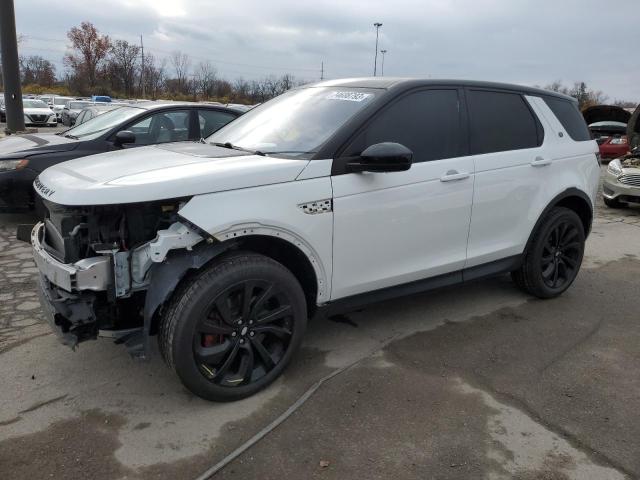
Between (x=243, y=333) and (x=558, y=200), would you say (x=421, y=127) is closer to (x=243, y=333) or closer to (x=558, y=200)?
(x=558, y=200)

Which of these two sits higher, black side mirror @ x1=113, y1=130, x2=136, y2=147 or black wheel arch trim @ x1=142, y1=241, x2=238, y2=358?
black side mirror @ x1=113, y1=130, x2=136, y2=147

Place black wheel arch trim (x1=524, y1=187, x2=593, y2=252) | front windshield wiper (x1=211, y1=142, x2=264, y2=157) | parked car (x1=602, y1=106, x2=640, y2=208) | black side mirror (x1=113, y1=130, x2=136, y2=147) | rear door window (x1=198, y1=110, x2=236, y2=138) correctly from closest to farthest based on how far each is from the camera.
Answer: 1. front windshield wiper (x1=211, y1=142, x2=264, y2=157)
2. black wheel arch trim (x1=524, y1=187, x2=593, y2=252)
3. black side mirror (x1=113, y1=130, x2=136, y2=147)
4. rear door window (x1=198, y1=110, x2=236, y2=138)
5. parked car (x1=602, y1=106, x2=640, y2=208)

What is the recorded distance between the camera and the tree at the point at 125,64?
61.3m

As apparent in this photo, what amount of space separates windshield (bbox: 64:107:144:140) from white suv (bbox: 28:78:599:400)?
10.4 ft

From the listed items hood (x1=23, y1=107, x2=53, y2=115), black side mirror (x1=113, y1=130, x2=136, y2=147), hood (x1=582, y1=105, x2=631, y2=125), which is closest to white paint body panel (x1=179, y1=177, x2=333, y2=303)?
black side mirror (x1=113, y1=130, x2=136, y2=147)

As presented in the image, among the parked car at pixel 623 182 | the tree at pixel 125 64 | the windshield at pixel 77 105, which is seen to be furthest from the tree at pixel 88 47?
the parked car at pixel 623 182

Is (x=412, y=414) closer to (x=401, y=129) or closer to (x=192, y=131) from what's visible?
(x=401, y=129)

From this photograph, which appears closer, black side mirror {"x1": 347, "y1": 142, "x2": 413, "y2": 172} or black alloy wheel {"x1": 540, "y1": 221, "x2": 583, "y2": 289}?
black side mirror {"x1": 347, "y1": 142, "x2": 413, "y2": 172}

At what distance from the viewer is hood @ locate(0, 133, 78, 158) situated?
6337 millimetres

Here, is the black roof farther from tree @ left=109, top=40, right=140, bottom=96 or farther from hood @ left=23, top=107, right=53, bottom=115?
tree @ left=109, top=40, right=140, bottom=96

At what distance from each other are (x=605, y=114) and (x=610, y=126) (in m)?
1.16

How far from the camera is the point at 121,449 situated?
2.64m

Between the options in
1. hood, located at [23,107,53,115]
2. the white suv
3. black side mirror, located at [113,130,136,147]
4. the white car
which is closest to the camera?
the white suv

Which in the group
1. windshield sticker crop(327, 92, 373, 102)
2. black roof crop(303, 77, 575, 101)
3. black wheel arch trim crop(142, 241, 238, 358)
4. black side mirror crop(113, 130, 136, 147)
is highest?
black roof crop(303, 77, 575, 101)
